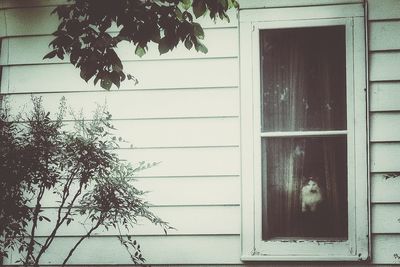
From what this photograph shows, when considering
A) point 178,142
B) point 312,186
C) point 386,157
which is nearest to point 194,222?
point 178,142

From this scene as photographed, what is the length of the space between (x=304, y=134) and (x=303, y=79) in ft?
1.44

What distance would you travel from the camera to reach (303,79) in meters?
3.55

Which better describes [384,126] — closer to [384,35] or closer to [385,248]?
[384,35]

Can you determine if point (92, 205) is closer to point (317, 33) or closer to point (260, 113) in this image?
point (260, 113)

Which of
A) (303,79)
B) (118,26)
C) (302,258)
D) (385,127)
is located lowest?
(302,258)

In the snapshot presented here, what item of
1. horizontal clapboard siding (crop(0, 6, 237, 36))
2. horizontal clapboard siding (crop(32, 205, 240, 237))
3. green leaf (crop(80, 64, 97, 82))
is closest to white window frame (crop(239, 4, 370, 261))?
horizontal clapboard siding (crop(32, 205, 240, 237))

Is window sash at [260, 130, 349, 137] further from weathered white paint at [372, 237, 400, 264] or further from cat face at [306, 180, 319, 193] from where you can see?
weathered white paint at [372, 237, 400, 264]

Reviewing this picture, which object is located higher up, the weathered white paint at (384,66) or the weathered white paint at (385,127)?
the weathered white paint at (384,66)

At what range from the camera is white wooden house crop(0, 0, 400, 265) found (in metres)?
3.36

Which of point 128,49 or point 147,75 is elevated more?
point 128,49

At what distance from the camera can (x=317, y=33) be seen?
11.7ft

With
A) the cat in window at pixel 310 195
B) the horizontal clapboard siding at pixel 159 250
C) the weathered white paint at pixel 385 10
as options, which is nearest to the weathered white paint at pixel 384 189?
the cat in window at pixel 310 195

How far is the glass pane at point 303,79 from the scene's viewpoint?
11.5 feet

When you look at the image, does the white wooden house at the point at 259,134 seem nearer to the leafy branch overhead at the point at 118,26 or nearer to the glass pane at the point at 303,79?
the glass pane at the point at 303,79
